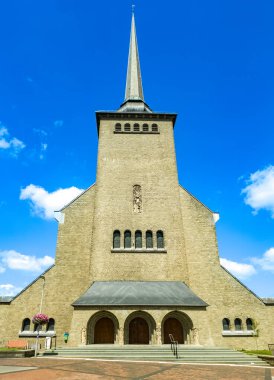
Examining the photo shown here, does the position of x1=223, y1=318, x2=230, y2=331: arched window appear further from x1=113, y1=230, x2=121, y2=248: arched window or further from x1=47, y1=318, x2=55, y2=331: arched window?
x1=47, y1=318, x2=55, y2=331: arched window

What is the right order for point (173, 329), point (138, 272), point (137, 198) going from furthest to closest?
1. point (137, 198)
2. point (138, 272)
3. point (173, 329)

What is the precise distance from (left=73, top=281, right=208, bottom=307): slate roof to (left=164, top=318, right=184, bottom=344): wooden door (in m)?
1.93

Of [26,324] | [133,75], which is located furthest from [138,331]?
[133,75]

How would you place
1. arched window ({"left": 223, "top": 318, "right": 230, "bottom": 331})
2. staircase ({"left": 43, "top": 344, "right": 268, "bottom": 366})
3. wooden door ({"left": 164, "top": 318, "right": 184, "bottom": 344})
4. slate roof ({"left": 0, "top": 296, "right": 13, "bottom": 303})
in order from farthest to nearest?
arched window ({"left": 223, "top": 318, "right": 230, "bottom": 331}), slate roof ({"left": 0, "top": 296, "right": 13, "bottom": 303}), wooden door ({"left": 164, "top": 318, "right": 184, "bottom": 344}), staircase ({"left": 43, "top": 344, "right": 268, "bottom": 366})

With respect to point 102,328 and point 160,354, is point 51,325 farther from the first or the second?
point 160,354

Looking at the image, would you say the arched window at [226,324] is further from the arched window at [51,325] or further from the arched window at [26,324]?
the arched window at [26,324]

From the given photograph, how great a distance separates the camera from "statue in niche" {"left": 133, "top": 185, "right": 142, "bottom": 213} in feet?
80.8

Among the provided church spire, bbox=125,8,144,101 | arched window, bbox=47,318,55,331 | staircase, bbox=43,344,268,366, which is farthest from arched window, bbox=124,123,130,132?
staircase, bbox=43,344,268,366

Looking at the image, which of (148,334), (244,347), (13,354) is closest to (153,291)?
(148,334)

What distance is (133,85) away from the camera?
1405 inches

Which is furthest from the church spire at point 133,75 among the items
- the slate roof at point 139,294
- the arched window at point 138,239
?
the slate roof at point 139,294

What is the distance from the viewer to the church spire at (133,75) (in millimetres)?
34812

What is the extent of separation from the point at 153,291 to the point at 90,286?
15.3 feet

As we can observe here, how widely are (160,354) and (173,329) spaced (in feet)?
14.6
